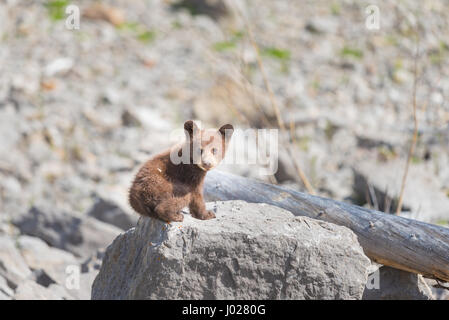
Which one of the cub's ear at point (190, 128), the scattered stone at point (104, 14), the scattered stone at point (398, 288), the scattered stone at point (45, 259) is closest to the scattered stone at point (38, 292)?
the scattered stone at point (45, 259)

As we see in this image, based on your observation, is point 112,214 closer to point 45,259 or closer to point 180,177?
point 45,259

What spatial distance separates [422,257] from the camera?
190 inches

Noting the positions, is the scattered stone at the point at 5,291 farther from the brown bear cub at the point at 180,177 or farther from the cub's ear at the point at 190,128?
the cub's ear at the point at 190,128

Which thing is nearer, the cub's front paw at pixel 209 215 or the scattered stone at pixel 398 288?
the cub's front paw at pixel 209 215

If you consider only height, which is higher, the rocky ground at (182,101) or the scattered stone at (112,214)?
the rocky ground at (182,101)

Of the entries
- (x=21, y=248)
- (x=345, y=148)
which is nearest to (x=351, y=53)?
(x=345, y=148)

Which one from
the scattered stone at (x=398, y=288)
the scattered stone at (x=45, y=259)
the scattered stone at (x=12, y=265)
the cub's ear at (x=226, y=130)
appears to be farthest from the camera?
the scattered stone at (x=12, y=265)

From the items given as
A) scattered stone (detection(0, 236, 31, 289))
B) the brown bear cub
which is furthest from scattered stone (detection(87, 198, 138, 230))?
the brown bear cub

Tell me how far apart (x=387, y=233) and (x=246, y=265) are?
152cm

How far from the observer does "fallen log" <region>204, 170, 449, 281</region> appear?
15.8ft

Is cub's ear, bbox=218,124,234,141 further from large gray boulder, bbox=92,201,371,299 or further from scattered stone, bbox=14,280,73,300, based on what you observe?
scattered stone, bbox=14,280,73,300

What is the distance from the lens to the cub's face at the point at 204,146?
4.43m
